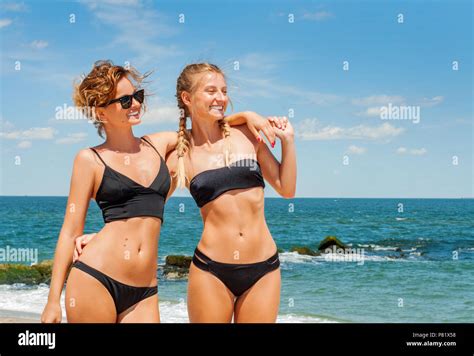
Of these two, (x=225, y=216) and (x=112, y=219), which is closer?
(x=112, y=219)

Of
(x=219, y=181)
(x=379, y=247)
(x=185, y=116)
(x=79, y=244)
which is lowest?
(x=379, y=247)

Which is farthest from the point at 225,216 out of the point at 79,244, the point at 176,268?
the point at 176,268

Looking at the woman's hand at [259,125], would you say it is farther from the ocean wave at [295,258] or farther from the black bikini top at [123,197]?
the ocean wave at [295,258]

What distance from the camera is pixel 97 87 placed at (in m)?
4.15

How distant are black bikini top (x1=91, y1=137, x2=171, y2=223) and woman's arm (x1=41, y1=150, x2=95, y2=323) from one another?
→ 0.31ft

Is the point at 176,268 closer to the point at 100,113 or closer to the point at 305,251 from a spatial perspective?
the point at 305,251

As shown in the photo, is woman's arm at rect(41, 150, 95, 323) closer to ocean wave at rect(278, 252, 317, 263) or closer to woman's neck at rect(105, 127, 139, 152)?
woman's neck at rect(105, 127, 139, 152)

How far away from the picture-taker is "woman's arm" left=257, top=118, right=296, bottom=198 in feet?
15.3

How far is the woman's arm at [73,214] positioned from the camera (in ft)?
13.1

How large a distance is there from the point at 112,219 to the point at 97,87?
3.03ft

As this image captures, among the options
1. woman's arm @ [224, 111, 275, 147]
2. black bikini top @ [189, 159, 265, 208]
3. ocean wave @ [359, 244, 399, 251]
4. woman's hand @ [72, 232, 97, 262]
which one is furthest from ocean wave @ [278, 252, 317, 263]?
woman's hand @ [72, 232, 97, 262]
